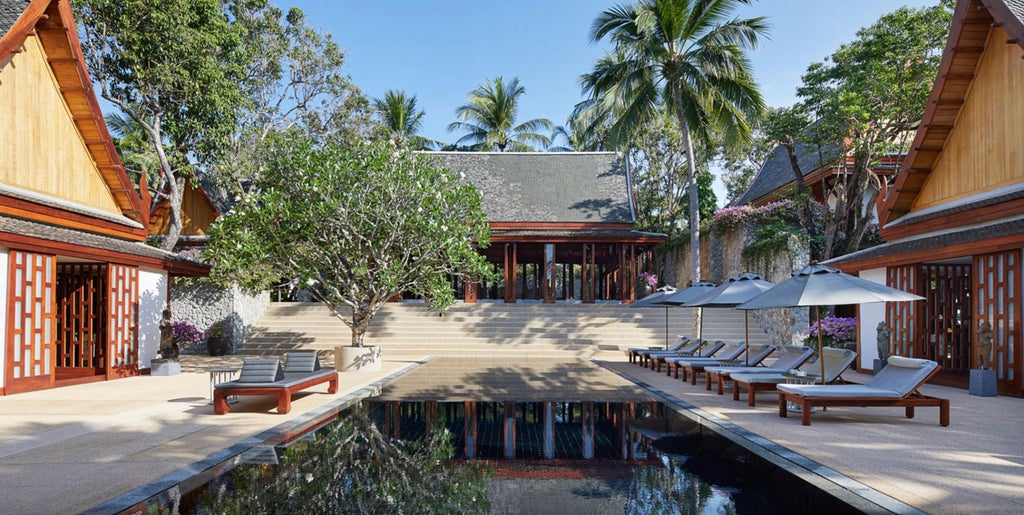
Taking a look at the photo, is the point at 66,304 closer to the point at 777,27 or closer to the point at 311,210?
the point at 311,210

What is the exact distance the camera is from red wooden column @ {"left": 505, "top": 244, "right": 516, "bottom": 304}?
23.5 meters

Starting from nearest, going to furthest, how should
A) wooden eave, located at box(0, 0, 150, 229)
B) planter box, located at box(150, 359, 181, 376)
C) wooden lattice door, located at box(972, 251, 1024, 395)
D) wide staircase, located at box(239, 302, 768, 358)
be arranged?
wooden lattice door, located at box(972, 251, 1024, 395)
wooden eave, located at box(0, 0, 150, 229)
planter box, located at box(150, 359, 181, 376)
wide staircase, located at box(239, 302, 768, 358)

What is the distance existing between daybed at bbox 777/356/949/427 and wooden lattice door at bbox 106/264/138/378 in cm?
1229

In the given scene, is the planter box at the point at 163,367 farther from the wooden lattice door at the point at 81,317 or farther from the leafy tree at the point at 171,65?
the leafy tree at the point at 171,65

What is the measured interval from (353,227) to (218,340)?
768 centimetres

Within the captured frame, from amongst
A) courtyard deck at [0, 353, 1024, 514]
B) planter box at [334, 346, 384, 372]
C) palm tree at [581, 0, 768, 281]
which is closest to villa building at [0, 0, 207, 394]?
courtyard deck at [0, 353, 1024, 514]

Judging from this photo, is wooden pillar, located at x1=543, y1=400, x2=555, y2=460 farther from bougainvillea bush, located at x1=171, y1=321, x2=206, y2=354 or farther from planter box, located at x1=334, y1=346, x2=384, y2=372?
bougainvillea bush, located at x1=171, y1=321, x2=206, y2=354

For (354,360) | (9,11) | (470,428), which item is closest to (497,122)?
(354,360)

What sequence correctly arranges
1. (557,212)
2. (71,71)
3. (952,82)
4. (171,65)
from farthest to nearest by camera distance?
(557,212), (171,65), (952,82), (71,71)

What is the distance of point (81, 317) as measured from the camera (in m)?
12.4

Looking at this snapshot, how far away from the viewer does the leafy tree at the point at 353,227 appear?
42.0 ft

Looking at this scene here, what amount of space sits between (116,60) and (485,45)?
1212 centimetres

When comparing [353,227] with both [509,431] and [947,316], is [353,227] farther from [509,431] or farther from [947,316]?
[947,316]

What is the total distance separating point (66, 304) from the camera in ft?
41.1
